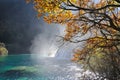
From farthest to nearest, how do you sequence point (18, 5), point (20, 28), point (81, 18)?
point (18, 5), point (20, 28), point (81, 18)

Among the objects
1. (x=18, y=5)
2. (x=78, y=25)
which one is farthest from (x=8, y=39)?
(x=78, y=25)

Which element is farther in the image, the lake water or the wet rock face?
the wet rock face

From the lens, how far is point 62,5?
10047 mm

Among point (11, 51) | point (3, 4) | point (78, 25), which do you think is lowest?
point (11, 51)

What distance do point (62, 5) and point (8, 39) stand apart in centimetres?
14797

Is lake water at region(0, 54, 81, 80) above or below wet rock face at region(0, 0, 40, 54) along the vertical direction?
below

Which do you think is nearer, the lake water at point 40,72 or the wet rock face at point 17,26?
the lake water at point 40,72

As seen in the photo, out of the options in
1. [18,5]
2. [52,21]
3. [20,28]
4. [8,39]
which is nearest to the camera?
[52,21]

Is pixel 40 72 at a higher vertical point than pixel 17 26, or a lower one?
lower

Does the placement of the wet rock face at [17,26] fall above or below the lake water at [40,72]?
above

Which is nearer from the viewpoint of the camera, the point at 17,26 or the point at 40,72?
the point at 40,72

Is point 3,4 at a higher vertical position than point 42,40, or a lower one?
higher

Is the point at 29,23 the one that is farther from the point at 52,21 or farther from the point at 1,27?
the point at 52,21

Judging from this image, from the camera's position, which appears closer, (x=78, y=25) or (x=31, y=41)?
(x=78, y=25)
